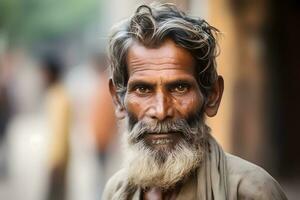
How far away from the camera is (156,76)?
124 inches

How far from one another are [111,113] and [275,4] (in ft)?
8.61

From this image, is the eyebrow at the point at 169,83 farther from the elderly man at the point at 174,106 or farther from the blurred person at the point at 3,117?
the blurred person at the point at 3,117

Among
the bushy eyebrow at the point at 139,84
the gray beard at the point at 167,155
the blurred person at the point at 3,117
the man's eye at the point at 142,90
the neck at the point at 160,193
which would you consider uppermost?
the bushy eyebrow at the point at 139,84

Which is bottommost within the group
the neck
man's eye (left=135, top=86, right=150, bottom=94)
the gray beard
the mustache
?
the neck

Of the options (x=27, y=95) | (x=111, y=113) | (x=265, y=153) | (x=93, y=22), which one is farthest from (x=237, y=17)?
(x=93, y=22)

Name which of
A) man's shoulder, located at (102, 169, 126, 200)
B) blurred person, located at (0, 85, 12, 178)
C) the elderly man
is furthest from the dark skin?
blurred person, located at (0, 85, 12, 178)

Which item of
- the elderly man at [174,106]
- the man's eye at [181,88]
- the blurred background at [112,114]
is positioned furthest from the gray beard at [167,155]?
the blurred background at [112,114]

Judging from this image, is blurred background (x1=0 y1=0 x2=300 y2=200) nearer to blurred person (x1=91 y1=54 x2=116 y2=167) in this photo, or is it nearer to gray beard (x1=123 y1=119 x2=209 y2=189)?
blurred person (x1=91 y1=54 x2=116 y2=167)

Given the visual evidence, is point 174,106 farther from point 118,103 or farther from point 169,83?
point 118,103

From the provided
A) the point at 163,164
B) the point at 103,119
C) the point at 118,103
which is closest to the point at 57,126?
the point at 103,119

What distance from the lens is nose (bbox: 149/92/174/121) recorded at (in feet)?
10.2

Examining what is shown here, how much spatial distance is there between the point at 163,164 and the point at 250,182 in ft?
1.00

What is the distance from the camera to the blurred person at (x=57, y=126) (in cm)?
756

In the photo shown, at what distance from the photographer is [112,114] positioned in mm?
7625
